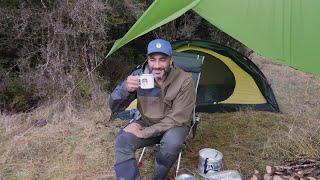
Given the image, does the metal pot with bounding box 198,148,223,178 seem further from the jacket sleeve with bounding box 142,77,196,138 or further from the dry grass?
the dry grass

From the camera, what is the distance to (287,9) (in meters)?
3.18

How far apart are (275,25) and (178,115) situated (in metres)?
1.05

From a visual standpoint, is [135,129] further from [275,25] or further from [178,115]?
[275,25]

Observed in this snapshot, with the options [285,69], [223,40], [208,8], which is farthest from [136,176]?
[285,69]

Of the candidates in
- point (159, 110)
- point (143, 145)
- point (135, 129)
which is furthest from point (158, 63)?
point (143, 145)

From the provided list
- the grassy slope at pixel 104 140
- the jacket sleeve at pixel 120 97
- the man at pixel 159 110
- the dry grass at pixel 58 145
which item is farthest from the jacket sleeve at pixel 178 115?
the dry grass at pixel 58 145

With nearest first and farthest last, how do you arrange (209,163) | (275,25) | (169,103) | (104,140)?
(275,25), (169,103), (209,163), (104,140)

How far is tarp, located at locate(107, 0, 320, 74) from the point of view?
3.05 meters

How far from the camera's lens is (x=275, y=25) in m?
3.14

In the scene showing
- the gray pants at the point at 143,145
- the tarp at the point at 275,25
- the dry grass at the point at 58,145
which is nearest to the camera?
the tarp at the point at 275,25

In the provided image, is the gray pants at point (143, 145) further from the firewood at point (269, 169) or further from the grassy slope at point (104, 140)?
the firewood at point (269, 169)

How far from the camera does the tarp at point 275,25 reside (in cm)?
305

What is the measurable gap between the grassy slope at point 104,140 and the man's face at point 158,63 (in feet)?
3.24

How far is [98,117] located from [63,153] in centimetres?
91
